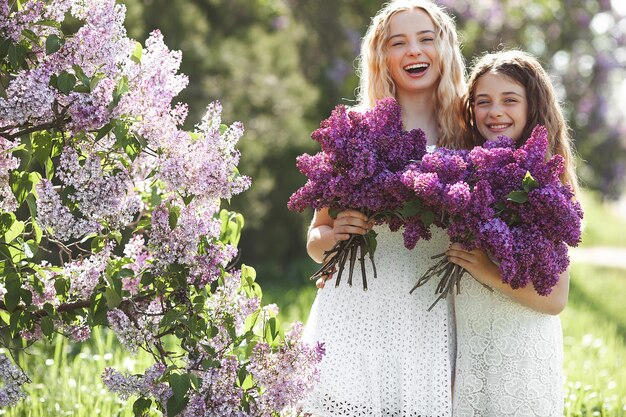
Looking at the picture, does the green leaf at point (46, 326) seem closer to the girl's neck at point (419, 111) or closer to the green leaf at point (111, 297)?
the green leaf at point (111, 297)

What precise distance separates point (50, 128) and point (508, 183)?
142 cm

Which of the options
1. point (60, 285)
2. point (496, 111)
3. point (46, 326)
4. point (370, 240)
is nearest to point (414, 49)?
point (496, 111)

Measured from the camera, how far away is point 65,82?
2.29m

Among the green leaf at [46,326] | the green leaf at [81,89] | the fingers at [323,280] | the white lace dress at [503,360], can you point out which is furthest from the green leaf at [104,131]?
the white lace dress at [503,360]

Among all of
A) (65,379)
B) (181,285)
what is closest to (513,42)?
(65,379)

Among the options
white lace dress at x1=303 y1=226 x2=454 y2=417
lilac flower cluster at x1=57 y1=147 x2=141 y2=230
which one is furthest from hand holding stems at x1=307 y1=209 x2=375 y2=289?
lilac flower cluster at x1=57 y1=147 x2=141 y2=230

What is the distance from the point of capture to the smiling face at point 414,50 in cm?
323

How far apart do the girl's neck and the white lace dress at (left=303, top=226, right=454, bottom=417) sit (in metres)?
0.48

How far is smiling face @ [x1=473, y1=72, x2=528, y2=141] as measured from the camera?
3.16 meters

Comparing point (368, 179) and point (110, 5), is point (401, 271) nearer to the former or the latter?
point (368, 179)

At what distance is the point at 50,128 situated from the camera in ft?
7.93

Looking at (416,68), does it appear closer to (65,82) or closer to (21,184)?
(65,82)

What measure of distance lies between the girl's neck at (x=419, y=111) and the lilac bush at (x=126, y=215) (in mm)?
992

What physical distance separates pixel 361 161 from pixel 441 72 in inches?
33.3
